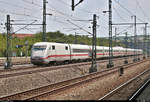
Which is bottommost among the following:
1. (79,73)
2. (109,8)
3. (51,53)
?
(79,73)

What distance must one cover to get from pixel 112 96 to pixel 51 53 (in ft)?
54.2

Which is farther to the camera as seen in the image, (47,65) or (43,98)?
(47,65)

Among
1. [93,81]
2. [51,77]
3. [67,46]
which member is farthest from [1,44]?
[93,81]

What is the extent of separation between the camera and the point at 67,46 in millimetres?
34312

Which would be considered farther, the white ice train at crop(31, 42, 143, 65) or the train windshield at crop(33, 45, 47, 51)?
the train windshield at crop(33, 45, 47, 51)

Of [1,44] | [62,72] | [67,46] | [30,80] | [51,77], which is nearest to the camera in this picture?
[30,80]

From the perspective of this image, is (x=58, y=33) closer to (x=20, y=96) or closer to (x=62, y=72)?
(x=62, y=72)

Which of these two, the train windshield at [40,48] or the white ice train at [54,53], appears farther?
the train windshield at [40,48]

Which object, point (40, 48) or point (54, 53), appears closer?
point (40, 48)

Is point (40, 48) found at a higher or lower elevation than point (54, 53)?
higher

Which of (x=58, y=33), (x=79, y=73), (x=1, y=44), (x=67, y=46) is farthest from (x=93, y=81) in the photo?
(x=58, y=33)

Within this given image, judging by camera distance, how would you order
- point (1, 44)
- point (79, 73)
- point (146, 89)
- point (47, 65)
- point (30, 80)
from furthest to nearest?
point (1, 44) < point (47, 65) < point (79, 73) < point (30, 80) < point (146, 89)

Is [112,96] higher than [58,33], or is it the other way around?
[58,33]

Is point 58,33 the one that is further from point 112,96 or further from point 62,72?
point 112,96
